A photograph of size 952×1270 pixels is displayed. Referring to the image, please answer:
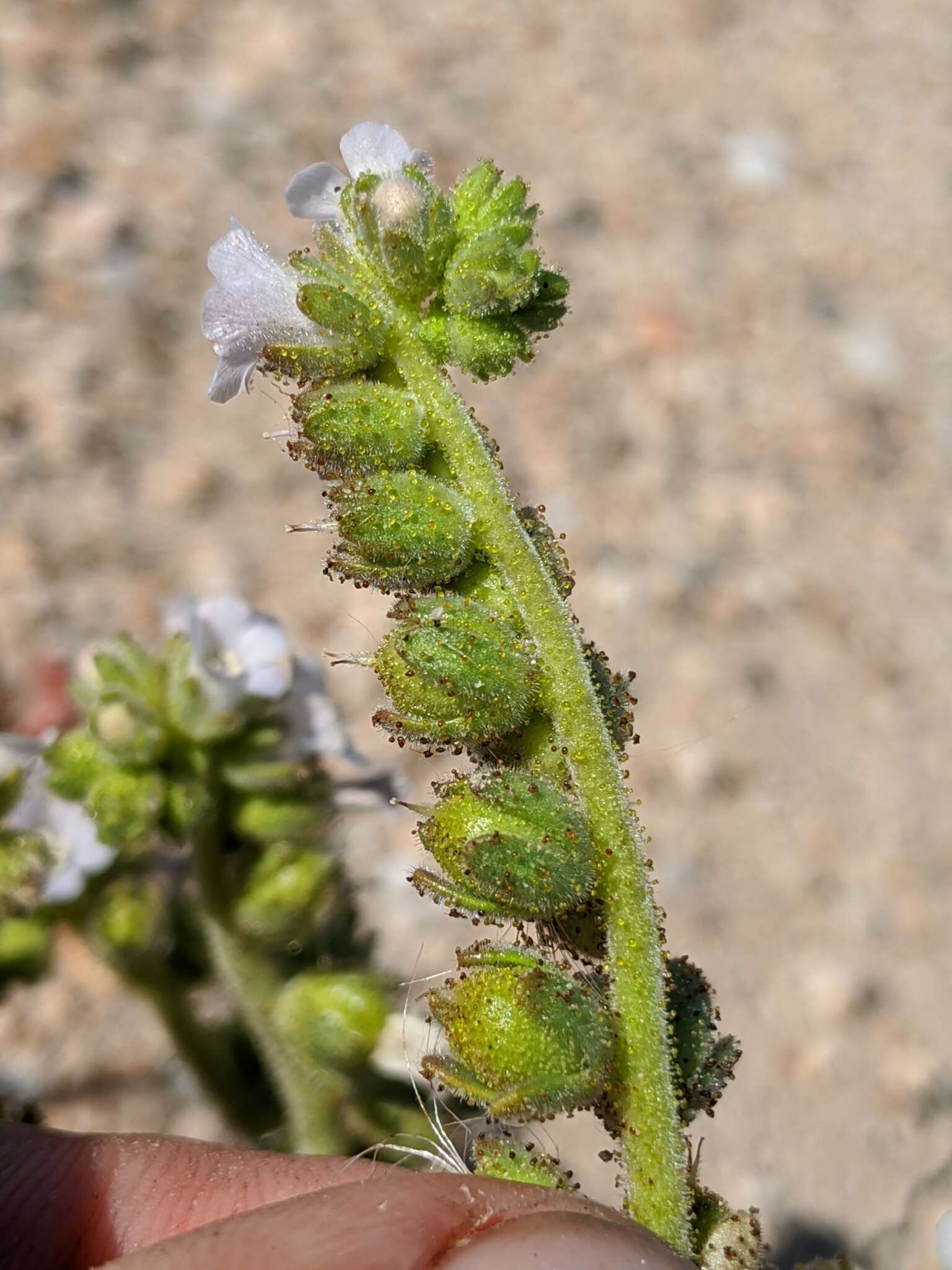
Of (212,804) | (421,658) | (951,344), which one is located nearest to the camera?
(421,658)

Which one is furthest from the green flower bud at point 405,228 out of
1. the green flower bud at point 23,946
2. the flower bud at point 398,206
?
the green flower bud at point 23,946

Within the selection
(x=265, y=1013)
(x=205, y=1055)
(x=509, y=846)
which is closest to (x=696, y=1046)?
(x=509, y=846)

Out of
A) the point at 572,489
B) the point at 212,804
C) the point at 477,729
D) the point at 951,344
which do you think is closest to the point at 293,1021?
the point at 212,804

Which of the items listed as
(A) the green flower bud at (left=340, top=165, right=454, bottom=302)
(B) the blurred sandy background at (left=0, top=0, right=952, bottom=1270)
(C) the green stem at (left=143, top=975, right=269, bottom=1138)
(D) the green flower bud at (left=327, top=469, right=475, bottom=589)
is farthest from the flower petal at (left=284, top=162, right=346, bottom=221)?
(B) the blurred sandy background at (left=0, top=0, right=952, bottom=1270)

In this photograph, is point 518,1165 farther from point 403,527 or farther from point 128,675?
point 128,675

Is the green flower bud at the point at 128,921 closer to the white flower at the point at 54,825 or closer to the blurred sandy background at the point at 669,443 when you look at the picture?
the white flower at the point at 54,825

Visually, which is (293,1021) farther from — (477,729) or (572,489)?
(572,489)
